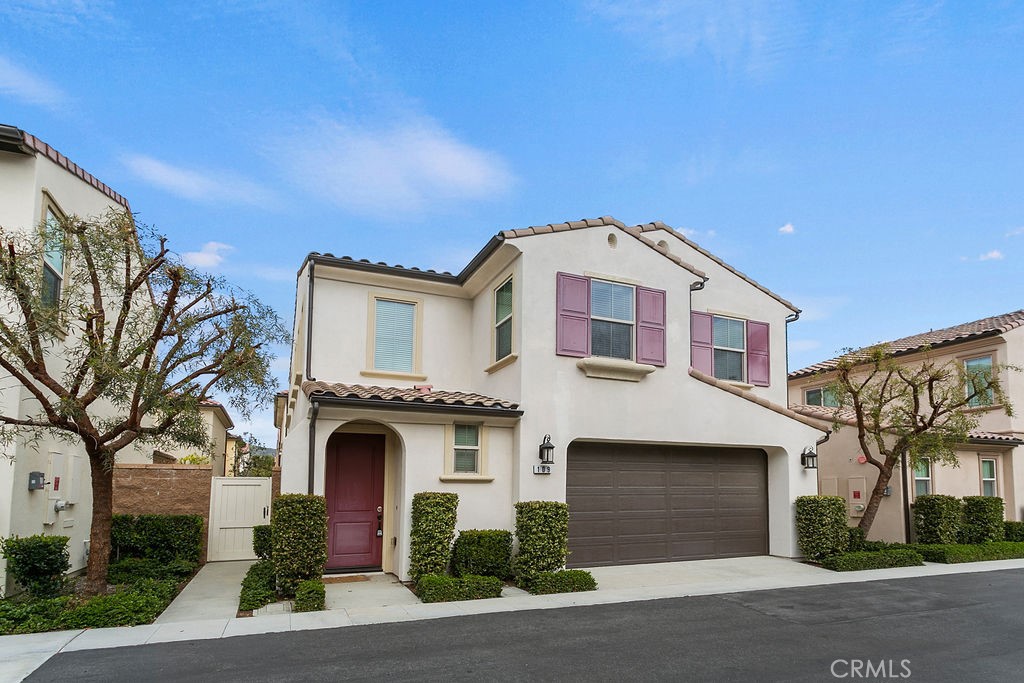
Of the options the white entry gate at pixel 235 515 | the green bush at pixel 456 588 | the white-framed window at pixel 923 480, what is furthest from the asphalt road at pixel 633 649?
the white entry gate at pixel 235 515

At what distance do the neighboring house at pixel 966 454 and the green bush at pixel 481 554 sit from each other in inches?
371

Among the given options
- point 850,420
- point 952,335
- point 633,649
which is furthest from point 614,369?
point 952,335

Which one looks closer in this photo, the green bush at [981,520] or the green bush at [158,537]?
the green bush at [158,537]

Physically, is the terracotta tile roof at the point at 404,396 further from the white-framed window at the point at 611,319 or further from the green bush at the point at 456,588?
the green bush at the point at 456,588

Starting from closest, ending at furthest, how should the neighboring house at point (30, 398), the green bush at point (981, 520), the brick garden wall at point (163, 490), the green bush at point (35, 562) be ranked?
1. the green bush at point (35, 562)
2. the neighboring house at point (30, 398)
3. the brick garden wall at point (163, 490)
4. the green bush at point (981, 520)

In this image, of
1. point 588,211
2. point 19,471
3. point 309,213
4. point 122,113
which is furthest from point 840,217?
point 19,471

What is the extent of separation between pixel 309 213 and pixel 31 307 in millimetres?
6494

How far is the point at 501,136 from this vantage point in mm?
14375

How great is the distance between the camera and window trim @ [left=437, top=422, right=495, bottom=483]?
35.8ft

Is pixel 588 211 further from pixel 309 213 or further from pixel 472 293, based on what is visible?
pixel 309 213

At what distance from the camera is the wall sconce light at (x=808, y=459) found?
13.4 m

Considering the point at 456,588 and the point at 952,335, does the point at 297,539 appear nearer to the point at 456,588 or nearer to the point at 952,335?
the point at 456,588

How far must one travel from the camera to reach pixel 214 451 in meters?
12.7

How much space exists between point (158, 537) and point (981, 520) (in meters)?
17.6
